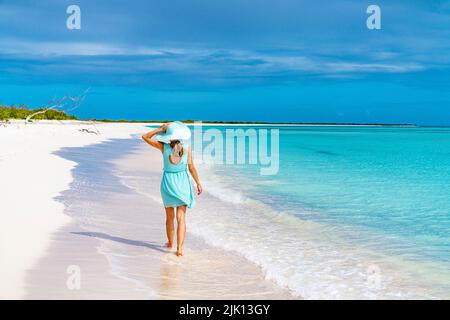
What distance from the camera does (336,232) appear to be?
29.8 feet

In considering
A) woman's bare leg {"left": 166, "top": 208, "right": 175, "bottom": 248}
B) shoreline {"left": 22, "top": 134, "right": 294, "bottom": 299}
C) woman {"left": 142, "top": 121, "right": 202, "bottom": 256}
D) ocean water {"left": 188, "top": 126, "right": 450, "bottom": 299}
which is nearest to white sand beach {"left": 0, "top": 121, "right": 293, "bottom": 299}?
shoreline {"left": 22, "top": 134, "right": 294, "bottom": 299}

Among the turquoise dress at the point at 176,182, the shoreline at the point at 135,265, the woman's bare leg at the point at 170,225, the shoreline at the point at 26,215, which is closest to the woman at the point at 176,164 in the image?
the turquoise dress at the point at 176,182

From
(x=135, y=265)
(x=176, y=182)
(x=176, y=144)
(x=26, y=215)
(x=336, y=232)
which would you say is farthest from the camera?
(x=336, y=232)

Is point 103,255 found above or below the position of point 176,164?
below

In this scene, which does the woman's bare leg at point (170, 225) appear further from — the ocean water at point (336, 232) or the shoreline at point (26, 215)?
the shoreline at point (26, 215)

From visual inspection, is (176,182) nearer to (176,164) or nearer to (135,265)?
(176,164)

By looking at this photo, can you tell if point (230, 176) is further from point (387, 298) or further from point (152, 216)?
point (387, 298)

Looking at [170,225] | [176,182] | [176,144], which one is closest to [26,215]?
[170,225]

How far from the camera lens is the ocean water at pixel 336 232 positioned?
242 inches

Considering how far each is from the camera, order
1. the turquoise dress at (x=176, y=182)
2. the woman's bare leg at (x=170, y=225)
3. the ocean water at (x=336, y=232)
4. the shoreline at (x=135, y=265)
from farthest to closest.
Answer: the woman's bare leg at (x=170, y=225)
the turquoise dress at (x=176, y=182)
the ocean water at (x=336, y=232)
the shoreline at (x=135, y=265)
